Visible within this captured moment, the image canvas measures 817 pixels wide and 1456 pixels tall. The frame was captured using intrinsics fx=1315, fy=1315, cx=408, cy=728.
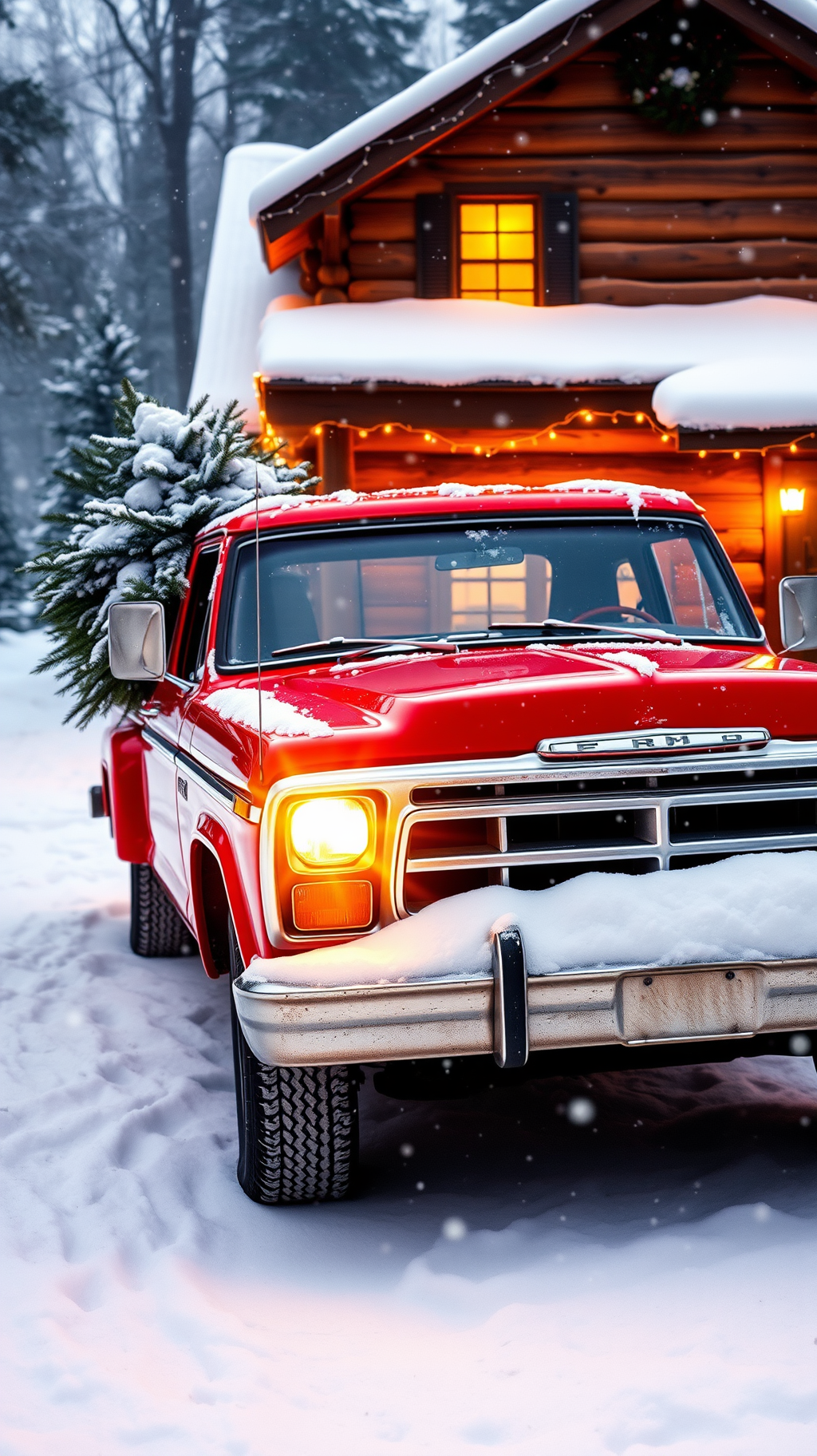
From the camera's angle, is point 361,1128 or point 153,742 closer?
→ point 361,1128

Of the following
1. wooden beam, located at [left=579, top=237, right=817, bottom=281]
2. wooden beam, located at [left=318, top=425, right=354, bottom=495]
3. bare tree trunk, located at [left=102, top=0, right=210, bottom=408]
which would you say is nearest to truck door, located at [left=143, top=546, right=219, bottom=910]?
wooden beam, located at [left=318, top=425, right=354, bottom=495]

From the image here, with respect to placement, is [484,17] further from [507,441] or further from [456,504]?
[456,504]

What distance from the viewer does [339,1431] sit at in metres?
2.53

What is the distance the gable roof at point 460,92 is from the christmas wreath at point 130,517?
523 cm

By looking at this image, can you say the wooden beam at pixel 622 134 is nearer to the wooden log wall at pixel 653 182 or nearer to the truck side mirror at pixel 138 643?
the wooden log wall at pixel 653 182

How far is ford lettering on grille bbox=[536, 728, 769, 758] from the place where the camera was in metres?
3.04

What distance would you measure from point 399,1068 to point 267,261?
36.8 feet

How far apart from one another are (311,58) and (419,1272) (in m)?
34.0

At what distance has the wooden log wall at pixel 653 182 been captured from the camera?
1228 cm

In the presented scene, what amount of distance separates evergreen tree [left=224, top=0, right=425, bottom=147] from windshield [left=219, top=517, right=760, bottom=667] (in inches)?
1211

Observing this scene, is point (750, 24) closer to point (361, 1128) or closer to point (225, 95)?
point (361, 1128)

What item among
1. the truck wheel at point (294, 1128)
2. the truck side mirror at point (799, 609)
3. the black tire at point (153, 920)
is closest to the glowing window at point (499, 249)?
the black tire at point (153, 920)

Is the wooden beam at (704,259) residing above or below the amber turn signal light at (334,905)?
above

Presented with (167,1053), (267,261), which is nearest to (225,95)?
(267,261)
